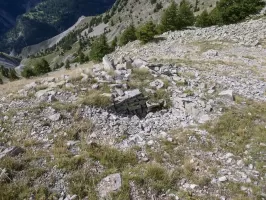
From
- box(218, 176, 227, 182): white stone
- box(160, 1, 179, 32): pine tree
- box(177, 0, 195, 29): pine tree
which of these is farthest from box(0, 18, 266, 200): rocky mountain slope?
box(177, 0, 195, 29): pine tree

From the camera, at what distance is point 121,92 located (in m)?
14.7

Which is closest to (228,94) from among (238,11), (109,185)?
(109,185)

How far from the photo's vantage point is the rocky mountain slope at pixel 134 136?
28.5 feet

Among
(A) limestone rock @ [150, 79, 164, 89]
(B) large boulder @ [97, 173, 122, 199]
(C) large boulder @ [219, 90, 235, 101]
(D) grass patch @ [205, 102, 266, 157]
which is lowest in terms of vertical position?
(D) grass patch @ [205, 102, 266, 157]

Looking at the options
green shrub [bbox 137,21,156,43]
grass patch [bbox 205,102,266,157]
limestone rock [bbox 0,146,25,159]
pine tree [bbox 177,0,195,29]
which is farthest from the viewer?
pine tree [bbox 177,0,195,29]

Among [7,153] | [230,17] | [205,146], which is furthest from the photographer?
[230,17]

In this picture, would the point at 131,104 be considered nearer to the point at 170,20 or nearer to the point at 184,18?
the point at 170,20

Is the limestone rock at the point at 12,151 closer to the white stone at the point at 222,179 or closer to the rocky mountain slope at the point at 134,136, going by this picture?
the rocky mountain slope at the point at 134,136

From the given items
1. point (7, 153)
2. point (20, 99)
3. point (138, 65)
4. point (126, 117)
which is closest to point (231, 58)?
point (138, 65)

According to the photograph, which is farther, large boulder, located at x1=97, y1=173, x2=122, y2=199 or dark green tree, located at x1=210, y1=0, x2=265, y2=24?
dark green tree, located at x1=210, y1=0, x2=265, y2=24

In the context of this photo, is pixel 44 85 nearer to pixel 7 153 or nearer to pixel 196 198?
pixel 7 153

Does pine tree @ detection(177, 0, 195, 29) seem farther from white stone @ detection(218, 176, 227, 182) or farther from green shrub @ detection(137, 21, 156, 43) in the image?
white stone @ detection(218, 176, 227, 182)

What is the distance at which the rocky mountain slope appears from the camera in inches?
342

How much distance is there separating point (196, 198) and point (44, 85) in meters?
11.9
